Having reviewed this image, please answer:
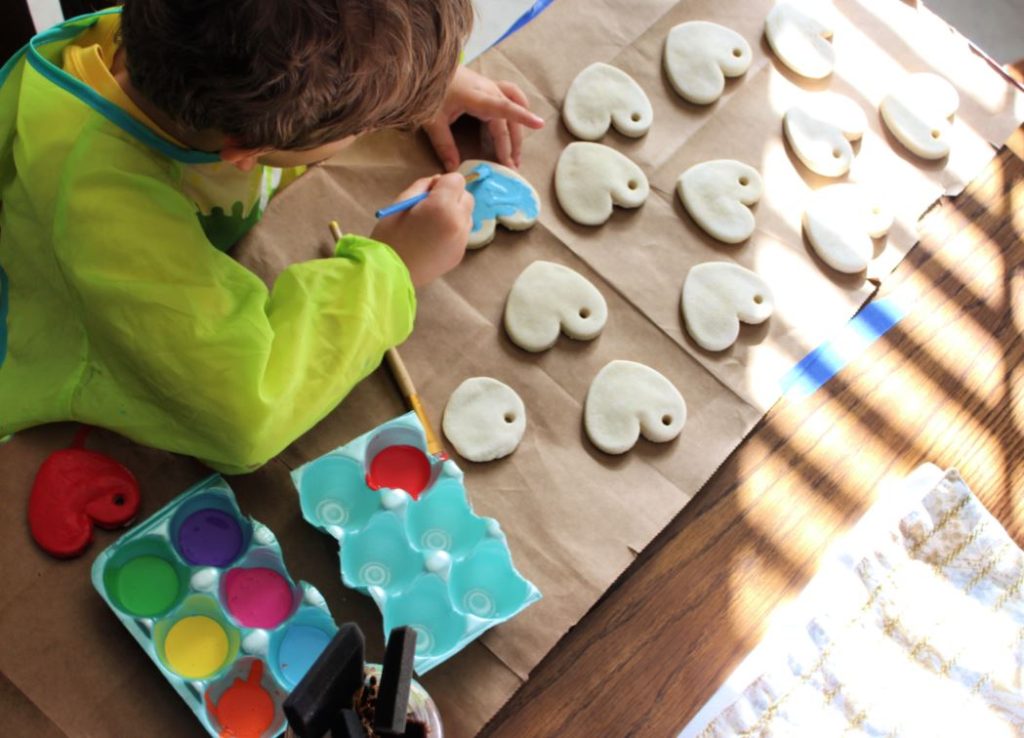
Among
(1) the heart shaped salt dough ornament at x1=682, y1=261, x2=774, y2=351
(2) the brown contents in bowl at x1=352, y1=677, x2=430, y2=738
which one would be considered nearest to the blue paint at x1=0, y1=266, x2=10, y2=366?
(2) the brown contents in bowl at x1=352, y1=677, x2=430, y2=738

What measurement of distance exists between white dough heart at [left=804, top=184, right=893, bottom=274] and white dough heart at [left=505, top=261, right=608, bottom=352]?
8.3 inches

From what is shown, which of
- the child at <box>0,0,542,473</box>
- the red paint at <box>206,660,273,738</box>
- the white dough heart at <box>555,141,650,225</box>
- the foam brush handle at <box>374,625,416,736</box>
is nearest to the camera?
the foam brush handle at <box>374,625,416,736</box>

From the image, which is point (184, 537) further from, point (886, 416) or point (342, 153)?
point (886, 416)

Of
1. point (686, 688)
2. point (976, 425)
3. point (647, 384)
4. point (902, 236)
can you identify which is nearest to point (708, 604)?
point (686, 688)

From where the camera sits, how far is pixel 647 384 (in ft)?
2.64

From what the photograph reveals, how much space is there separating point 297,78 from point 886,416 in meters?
0.55

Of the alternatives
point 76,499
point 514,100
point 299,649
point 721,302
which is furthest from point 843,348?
point 76,499

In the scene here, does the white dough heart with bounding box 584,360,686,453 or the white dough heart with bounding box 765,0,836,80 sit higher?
the white dough heart with bounding box 765,0,836,80

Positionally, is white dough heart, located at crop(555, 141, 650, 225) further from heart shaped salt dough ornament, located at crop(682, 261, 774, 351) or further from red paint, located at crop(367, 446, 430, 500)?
red paint, located at crop(367, 446, 430, 500)

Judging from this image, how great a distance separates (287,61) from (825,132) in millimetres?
566

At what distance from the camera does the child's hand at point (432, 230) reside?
764 millimetres

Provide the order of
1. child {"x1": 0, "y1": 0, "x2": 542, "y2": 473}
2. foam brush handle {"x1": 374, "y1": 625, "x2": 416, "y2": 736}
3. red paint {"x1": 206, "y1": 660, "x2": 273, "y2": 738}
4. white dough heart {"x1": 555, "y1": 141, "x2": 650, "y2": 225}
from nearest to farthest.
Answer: foam brush handle {"x1": 374, "y1": 625, "x2": 416, "y2": 736} < child {"x1": 0, "y1": 0, "x2": 542, "y2": 473} < red paint {"x1": 206, "y1": 660, "x2": 273, "y2": 738} < white dough heart {"x1": 555, "y1": 141, "x2": 650, "y2": 225}

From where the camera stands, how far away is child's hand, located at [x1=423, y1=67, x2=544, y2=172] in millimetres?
831

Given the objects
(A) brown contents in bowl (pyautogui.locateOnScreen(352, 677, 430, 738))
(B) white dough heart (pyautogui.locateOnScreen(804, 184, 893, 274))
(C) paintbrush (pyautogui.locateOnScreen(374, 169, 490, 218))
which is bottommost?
(A) brown contents in bowl (pyautogui.locateOnScreen(352, 677, 430, 738))
